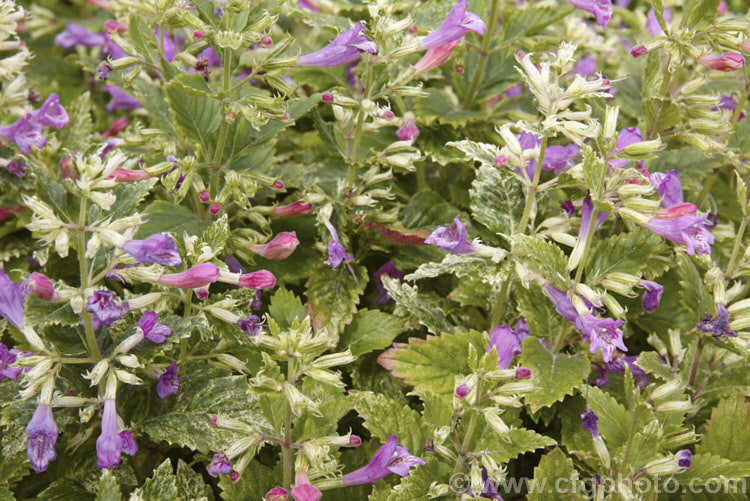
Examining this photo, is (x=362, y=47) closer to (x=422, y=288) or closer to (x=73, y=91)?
Result: (x=422, y=288)

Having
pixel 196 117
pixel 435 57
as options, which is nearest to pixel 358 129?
pixel 435 57

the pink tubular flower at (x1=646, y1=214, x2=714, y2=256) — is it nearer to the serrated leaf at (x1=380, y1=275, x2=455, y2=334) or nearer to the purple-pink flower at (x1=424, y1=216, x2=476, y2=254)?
the purple-pink flower at (x1=424, y1=216, x2=476, y2=254)

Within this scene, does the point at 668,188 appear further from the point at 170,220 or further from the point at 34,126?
the point at 34,126

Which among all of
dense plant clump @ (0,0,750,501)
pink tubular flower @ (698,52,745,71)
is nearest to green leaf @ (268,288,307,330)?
dense plant clump @ (0,0,750,501)

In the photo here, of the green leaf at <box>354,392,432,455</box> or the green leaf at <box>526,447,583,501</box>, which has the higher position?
the green leaf at <box>354,392,432,455</box>

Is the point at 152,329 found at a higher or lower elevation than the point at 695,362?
higher

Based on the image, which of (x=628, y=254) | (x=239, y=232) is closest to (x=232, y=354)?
(x=239, y=232)
